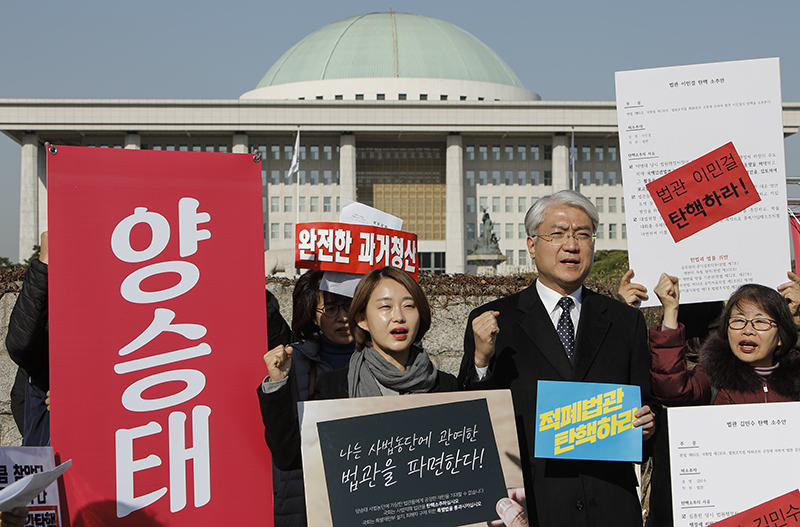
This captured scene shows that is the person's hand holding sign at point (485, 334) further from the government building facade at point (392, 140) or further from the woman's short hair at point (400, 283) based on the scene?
the government building facade at point (392, 140)

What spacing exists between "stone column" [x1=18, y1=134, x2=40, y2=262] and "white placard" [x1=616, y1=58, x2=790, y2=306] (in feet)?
216

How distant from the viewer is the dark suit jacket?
3138 millimetres

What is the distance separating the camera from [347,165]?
66.7 meters

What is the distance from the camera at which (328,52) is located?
8312cm

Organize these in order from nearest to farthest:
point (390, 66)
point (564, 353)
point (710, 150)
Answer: point (564, 353)
point (710, 150)
point (390, 66)

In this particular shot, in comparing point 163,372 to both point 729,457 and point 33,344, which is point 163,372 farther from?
point 729,457

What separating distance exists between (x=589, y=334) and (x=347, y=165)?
64270 mm

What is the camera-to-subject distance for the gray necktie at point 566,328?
133 inches

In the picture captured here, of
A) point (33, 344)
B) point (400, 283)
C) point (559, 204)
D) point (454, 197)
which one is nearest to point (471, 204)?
point (454, 197)

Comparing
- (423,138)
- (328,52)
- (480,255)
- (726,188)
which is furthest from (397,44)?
(726,188)

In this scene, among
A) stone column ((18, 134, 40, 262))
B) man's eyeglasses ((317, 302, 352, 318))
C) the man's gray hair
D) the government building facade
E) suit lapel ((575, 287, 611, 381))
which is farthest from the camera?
the government building facade

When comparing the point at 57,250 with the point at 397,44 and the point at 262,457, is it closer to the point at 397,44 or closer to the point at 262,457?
the point at 262,457

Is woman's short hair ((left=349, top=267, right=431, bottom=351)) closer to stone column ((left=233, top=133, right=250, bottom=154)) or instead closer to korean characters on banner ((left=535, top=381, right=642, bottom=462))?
korean characters on banner ((left=535, top=381, right=642, bottom=462))

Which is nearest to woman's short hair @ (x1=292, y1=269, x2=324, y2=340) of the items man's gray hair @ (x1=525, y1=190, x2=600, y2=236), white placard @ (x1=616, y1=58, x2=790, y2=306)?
man's gray hair @ (x1=525, y1=190, x2=600, y2=236)
